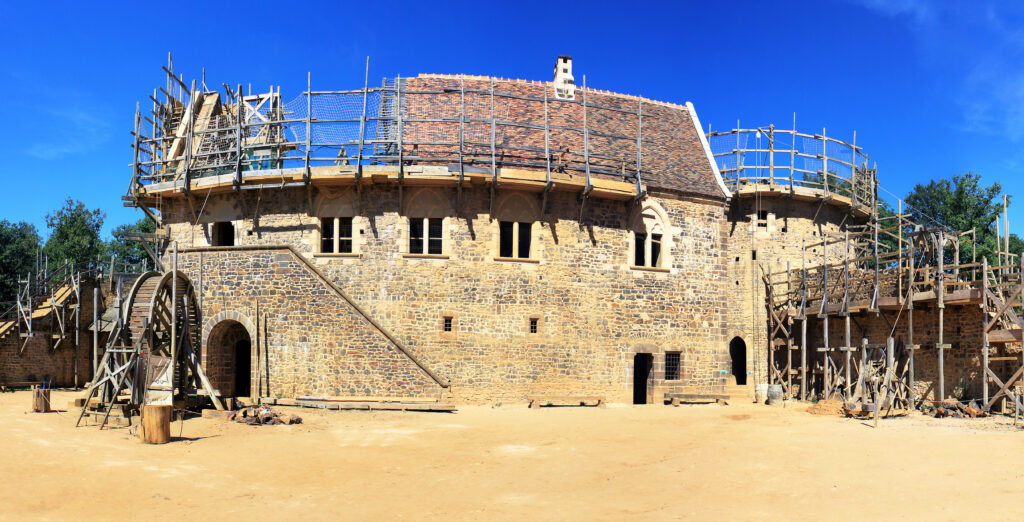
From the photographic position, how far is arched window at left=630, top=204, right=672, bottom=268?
22.9 m

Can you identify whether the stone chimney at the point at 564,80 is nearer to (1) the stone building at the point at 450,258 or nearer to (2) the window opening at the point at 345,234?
(1) the stone building at the point at 450,258

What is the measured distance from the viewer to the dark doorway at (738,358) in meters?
26.7

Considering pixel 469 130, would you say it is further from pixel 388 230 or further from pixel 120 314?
pixel 120 314

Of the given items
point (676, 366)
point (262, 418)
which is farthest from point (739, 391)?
point (262, 418)

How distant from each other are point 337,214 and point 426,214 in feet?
8.95

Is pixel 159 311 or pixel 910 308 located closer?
pixel 159 311

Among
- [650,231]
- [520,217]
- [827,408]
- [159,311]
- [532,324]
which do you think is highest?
[520,217]

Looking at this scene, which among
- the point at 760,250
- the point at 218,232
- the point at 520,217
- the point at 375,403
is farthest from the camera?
the point at 760,250

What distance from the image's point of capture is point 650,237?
23.0m

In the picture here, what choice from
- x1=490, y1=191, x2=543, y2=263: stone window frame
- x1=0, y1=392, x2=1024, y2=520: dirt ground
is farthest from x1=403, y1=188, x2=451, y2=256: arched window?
x1=0, y1=392, x2=1024, y2=520: dirt ground

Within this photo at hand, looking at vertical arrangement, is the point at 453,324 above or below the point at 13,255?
below

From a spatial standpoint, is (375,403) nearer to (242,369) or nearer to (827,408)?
(242,369)

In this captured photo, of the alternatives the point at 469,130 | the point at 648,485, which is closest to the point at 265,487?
the point at 648,485

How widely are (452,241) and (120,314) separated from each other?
29.3 feet
